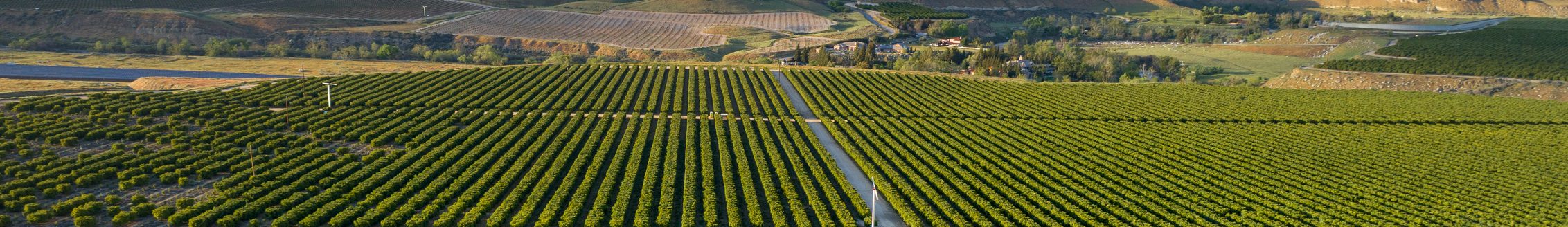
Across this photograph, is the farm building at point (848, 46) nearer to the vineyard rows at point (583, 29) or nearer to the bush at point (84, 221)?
the vineyard rows at point (583, 29)

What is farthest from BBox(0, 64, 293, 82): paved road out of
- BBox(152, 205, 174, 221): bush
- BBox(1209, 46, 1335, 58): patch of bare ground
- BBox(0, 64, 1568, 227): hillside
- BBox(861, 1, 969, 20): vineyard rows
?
BBox(1209, 46, 1335, 58): patch of bare ground

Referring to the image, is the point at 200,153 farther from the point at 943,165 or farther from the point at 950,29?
the point at 950,29

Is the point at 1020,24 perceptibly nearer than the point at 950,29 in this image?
No


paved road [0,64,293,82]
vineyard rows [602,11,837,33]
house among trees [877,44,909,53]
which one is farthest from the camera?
vineyard rows [602,11,837,33]

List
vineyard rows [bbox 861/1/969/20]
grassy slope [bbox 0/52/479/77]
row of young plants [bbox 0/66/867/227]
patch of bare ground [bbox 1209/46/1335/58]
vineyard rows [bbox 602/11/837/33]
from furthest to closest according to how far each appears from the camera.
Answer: vineyard rows [bbox 861/1/969/20]
vineyard rows [bbox 602/11/837/33]
patch of bare ground [bbox 1209/46/1335/58]
grassy slope [bbox 0/52/479/77]
row of young plants [bbox 0/66/867/227]

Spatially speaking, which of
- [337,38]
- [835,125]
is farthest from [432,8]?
[835,125]

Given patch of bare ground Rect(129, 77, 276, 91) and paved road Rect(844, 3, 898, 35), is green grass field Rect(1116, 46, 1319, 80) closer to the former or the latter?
paved road Rect(844, 3, 898, 35)
